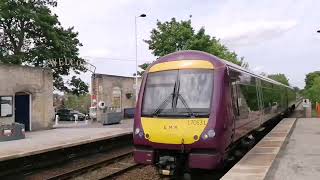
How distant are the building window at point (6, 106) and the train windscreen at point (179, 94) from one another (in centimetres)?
1502

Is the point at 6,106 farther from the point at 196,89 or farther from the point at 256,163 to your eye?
the point at 256,163

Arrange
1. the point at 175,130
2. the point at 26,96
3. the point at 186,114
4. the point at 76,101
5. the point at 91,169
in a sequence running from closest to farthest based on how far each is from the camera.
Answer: the point at 175,130, the point at 186,114, the point at 91,169, the point at 26,96, the point at 76,101

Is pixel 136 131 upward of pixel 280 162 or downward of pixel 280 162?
upward

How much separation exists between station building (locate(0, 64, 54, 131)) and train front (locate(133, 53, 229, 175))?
14.9m

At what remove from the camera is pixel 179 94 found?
10.9 metres

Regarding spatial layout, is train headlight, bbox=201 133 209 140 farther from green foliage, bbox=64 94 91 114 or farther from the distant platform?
green foliage, bbox=64 94 91 114

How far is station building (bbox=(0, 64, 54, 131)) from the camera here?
2467cm

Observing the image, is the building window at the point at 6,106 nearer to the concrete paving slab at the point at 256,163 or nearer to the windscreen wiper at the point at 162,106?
the concrete paving slab at the point at 256,163

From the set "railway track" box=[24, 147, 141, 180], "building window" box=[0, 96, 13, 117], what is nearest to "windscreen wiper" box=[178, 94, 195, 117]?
"railway track" box=[24, 147, 141, 180]

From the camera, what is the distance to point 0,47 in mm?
44000

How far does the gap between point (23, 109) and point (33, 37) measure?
793 inches

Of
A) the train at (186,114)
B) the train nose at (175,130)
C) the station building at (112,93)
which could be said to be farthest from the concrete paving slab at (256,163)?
the station building at (112,93)

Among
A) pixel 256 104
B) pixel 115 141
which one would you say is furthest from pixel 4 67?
pixel 256 104

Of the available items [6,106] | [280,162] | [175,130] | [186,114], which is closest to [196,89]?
[186,114]
